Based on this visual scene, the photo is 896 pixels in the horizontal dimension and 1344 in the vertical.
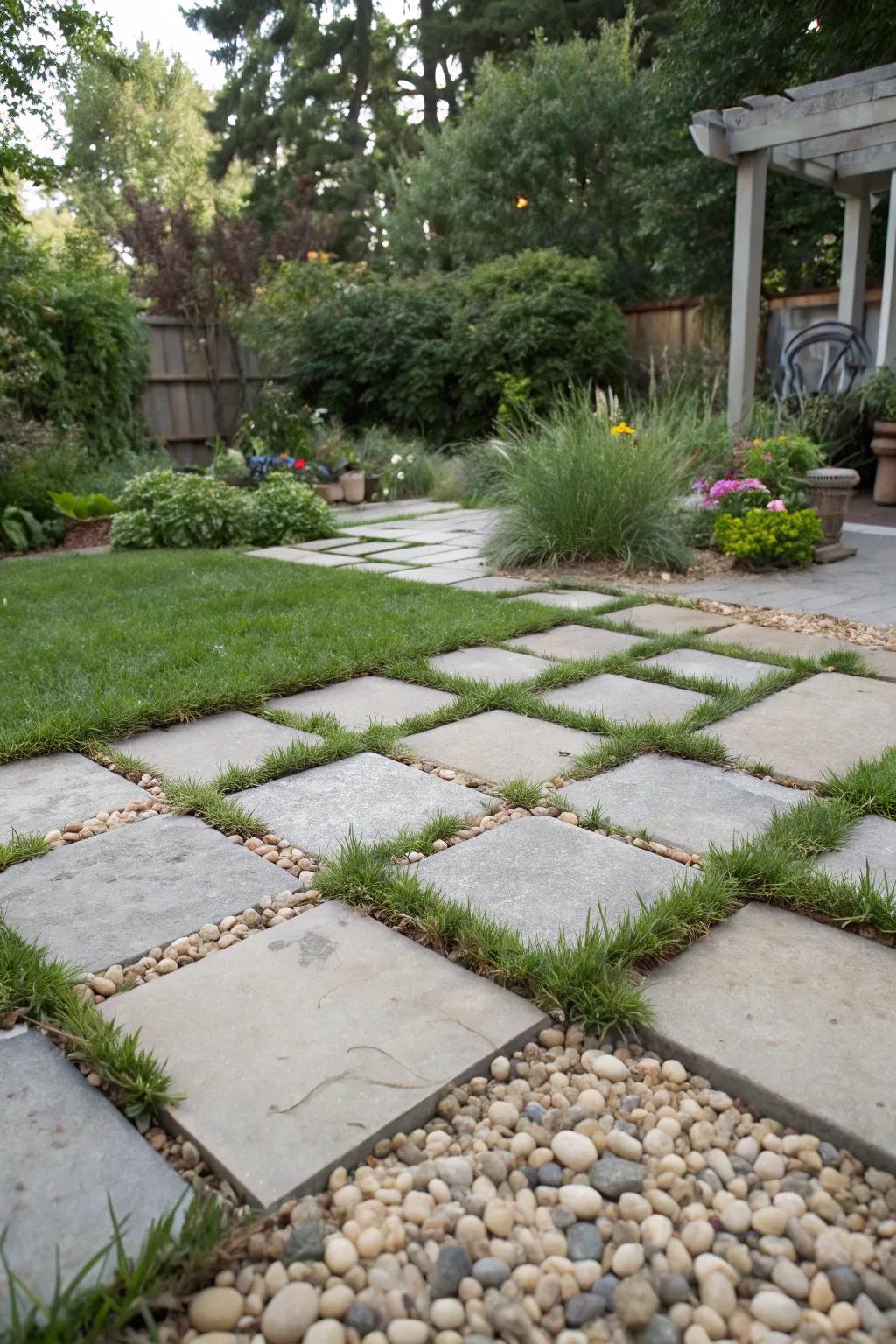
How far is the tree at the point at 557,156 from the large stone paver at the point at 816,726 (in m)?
9.95

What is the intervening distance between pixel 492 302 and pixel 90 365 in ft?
12.7

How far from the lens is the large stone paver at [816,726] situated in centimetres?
227

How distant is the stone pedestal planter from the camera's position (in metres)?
4.85

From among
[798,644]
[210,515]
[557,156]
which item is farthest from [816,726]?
[557,156]

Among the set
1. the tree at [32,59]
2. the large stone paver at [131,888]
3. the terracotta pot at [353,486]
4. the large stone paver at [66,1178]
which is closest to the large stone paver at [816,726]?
the large stone paver at [131,888]

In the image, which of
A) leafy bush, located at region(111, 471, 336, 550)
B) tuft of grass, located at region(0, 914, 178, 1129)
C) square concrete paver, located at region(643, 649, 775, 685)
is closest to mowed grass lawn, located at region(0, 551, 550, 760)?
square concrete paver, located at region(643, 649, 775, 685)

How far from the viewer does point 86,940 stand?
5.07 ft

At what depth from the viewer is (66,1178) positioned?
106cm

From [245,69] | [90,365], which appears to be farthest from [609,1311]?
[245,69]

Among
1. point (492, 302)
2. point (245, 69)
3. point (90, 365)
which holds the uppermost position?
point (245, 69)

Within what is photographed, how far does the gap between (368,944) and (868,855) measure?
938 mm

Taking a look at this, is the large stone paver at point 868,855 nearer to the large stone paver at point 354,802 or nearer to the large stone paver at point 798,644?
the large stone paver at point 354,802

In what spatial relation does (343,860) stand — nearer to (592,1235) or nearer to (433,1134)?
(433,1134)

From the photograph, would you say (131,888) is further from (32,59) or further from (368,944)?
(32,59)
